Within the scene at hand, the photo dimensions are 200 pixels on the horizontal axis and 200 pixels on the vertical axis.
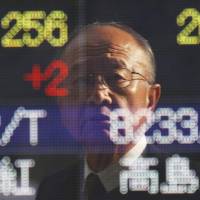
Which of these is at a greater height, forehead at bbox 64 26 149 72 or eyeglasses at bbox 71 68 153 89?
forehead at bbox 64 26 149 72

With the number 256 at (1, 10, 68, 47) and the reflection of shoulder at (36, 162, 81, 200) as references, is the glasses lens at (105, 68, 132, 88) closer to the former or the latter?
the number 256 at (1, 10, 68, 47)

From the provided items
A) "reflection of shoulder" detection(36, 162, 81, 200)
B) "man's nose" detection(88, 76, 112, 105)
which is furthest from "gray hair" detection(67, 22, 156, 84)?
"reflection of shoulder" detection(36, 162, 81, 200)

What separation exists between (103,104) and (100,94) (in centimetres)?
6

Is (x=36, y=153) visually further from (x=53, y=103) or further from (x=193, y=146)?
(x=193, y=146)

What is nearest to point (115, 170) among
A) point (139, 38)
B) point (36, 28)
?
point (139, 38)

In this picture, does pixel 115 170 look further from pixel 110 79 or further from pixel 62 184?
pixel 110 79

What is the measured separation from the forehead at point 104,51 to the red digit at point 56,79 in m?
0.06

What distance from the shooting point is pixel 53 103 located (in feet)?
16.3

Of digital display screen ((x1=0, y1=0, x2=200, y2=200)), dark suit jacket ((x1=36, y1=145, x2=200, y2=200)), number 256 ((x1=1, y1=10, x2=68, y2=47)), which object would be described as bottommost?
dark suit jacket ((x1=36, y1=145, x2=200, y2=200))

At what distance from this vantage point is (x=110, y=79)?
492cm

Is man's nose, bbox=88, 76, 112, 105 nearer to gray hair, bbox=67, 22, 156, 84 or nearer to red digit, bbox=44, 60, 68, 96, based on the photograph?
red digit, bbox=44, 60, 68, 96

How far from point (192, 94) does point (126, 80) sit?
0.42m

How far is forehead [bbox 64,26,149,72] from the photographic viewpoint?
4.95m

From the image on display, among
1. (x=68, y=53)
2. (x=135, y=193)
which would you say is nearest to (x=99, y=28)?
(x=68, y=53)
